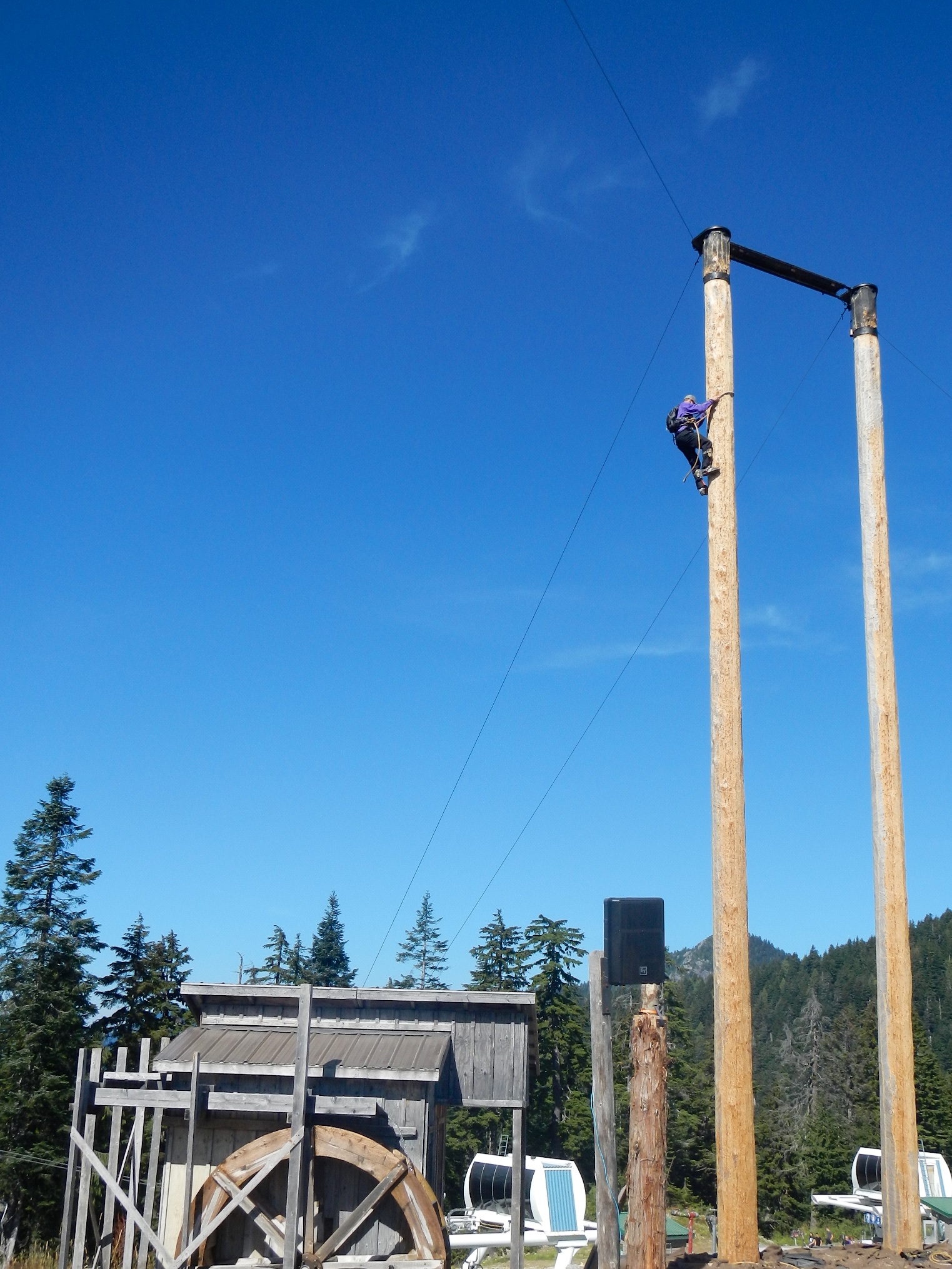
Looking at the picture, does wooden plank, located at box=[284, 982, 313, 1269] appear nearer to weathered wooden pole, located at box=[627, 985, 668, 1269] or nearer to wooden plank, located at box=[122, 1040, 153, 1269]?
wooden plank, located at box=[122, 1040, 153, 1269]

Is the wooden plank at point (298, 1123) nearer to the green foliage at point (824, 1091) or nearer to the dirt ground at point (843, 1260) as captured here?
the dirt ground at point (843, 1260)

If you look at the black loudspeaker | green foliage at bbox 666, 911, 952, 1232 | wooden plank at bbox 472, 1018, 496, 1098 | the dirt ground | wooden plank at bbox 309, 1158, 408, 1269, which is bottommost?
green foliage at bbox 666, 911, 952, 1232

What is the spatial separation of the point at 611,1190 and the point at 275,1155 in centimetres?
751

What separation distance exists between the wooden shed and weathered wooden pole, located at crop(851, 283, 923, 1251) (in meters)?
6.80

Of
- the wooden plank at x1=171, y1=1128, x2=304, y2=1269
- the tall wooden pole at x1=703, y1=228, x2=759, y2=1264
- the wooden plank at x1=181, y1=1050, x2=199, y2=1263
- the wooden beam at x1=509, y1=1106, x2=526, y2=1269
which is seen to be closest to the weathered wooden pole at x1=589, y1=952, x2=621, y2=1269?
the tall wooden pole at x1=703, y1=228, x2=759, y2=1264

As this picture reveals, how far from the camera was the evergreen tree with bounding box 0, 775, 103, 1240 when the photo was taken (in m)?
34.6

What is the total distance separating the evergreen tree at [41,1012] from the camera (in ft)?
113

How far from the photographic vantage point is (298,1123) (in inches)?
569

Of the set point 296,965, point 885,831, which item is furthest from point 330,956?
point 885,831

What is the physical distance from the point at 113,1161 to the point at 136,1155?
1.45 metres

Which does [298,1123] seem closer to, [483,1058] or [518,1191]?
[483,1058]

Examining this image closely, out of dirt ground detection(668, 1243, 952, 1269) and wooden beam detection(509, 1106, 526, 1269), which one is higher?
dirt ground detection(668, 1243, 952, 1269)

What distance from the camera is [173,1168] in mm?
15781

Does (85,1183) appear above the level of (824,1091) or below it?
above
